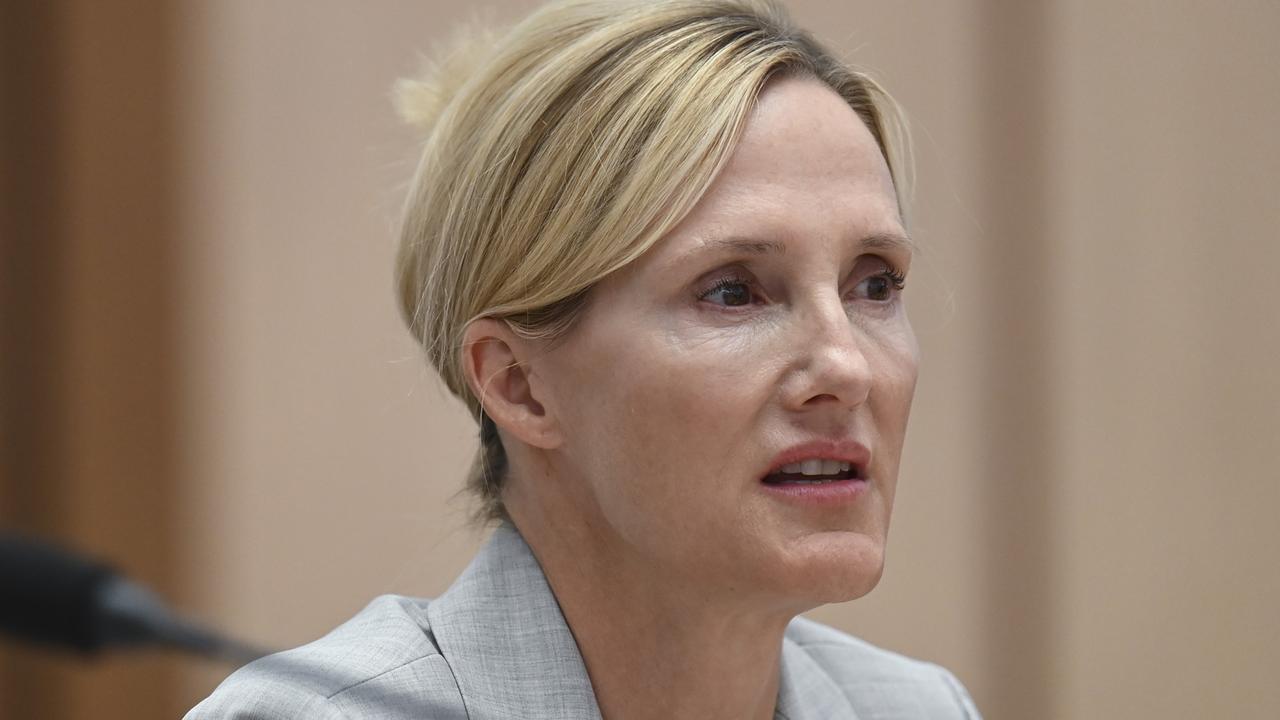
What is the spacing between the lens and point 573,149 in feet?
5.89

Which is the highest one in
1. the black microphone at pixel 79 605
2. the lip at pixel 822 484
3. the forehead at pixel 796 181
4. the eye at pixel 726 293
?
the forehead at pixel 796 181

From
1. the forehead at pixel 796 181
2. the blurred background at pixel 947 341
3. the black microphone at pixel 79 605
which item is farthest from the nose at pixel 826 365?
the blurred background at pixel 947 341

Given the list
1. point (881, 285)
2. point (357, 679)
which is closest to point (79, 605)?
point (357, 679)

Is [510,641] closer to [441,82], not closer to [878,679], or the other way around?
[878,679]

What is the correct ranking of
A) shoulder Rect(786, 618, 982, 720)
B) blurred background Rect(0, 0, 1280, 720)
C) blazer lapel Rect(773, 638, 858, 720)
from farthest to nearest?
1. blurred background Rect(0, 0, 1280, 720)
2. shoulder Rect(786, 618, 982, 720)
3. blazer lapel Rect(773, 638, 858, 720)

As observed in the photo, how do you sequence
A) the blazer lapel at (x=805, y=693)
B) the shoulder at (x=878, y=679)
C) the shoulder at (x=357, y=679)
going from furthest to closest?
the shoulder at (x=878, y=679) < the blazer lapel at (x=805, y=693) < the shoulder at (x=357, y=679)

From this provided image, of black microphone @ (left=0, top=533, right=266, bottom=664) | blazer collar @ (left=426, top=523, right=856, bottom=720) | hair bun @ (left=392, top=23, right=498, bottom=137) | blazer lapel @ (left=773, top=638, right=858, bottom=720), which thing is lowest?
blazer lapel @ (left=773, top=638, right=858, bottom=720)

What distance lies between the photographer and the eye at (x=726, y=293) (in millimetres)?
1752

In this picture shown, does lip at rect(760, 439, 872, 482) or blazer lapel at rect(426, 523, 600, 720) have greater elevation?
lip at rect(760, 439, 872, 482)

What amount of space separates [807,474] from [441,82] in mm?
822

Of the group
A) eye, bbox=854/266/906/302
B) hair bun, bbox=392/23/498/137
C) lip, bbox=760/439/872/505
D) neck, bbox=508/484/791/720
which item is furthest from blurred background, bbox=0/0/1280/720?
lip, bbox=760/439/872/505

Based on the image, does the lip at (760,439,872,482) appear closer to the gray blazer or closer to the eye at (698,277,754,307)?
the eye at (698,277,754,307)

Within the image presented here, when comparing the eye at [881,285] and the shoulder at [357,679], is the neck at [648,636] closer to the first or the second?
the shoulder at [357,679]

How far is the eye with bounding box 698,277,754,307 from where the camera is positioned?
1752mm
